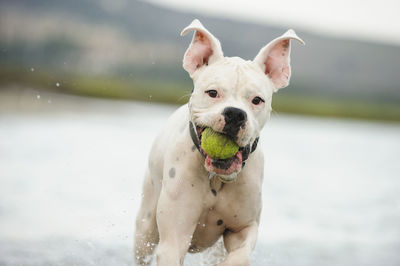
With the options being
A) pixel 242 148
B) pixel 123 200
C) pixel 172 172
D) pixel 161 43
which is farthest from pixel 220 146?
pixel 161 43

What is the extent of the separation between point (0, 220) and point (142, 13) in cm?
13326

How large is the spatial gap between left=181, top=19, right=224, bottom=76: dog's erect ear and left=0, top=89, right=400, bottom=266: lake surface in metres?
2.33

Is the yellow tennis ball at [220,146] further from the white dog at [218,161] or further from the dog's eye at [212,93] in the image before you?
the dog's eye at [212,93]

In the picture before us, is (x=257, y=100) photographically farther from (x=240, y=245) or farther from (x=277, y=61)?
(x=240, y=245)

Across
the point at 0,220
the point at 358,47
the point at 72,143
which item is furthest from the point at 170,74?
the point at 0,220

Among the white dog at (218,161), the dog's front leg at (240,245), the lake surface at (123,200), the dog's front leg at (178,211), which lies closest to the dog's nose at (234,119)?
the white dog at (218,161)

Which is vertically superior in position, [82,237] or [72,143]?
[72,143]

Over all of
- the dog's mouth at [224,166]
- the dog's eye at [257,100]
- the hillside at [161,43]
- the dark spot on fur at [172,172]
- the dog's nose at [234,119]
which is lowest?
the dog's mouth at [224,166]

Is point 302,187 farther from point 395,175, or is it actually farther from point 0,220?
point 0,220

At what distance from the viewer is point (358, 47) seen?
490ft

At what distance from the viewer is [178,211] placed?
4992 mm

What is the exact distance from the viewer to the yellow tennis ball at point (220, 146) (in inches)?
181

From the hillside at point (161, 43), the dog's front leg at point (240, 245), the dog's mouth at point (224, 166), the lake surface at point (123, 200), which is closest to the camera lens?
the dog's mouth at point (224, 166)

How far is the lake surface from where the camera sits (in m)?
7.92
